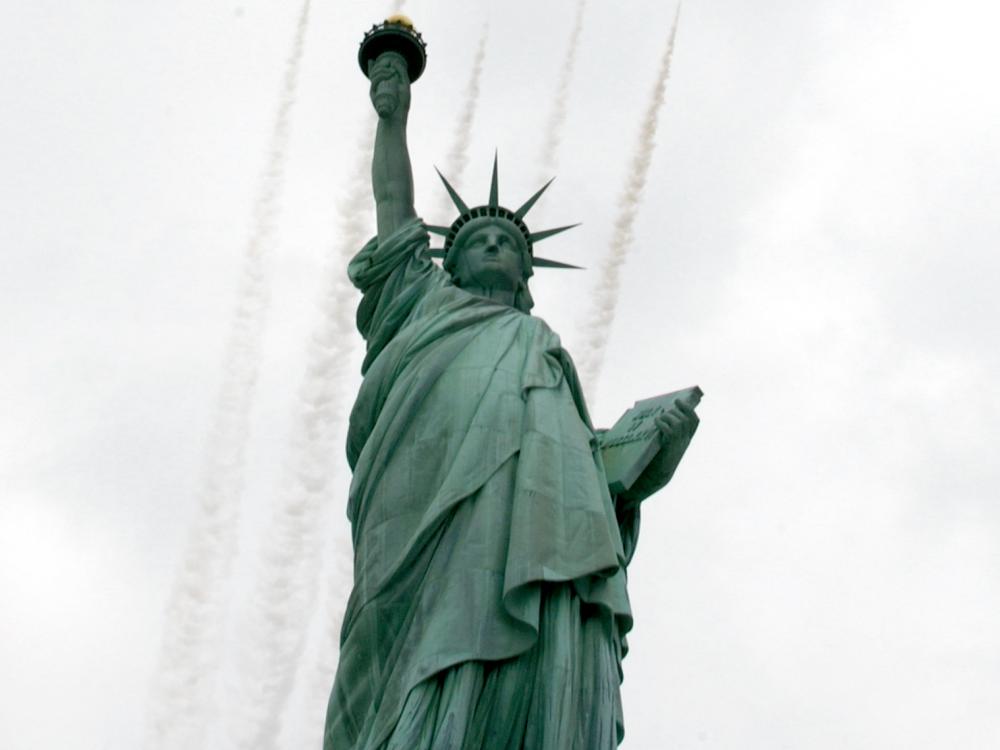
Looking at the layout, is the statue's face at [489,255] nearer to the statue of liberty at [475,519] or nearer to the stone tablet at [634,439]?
the statue of liberty at [475,519]

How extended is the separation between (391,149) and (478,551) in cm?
540

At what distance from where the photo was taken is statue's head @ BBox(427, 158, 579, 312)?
1895 cm

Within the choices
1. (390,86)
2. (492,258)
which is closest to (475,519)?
(492,258)

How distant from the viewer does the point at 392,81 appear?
2000 cm

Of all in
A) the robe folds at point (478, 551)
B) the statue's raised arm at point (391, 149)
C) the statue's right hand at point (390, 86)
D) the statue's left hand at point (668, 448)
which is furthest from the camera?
the statue's right hand at point (390, 86)

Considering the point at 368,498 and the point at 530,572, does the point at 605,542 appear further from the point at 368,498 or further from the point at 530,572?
the point at 368,498

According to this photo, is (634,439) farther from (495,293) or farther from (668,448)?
(495,293)

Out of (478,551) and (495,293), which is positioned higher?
(495,293)

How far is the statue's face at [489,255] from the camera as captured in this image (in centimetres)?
1894

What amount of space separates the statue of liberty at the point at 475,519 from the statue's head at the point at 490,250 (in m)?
0.02

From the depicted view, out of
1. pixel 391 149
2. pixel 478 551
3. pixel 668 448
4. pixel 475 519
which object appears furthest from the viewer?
pixel 391 149

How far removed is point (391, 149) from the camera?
1953 centimetres

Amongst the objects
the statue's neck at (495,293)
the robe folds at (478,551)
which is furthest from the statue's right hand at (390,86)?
the robe folds at (478,551)

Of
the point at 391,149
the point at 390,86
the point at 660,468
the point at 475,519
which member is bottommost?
the point at 475,519
